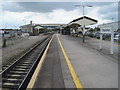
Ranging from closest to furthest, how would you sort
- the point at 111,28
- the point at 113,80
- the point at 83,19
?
the point at 113,80 < the point at 111,28 < the point at 83,19

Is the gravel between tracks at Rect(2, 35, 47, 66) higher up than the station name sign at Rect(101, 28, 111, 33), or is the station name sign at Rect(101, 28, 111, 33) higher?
the station name sign at Rect(101, 28, 111, 33)

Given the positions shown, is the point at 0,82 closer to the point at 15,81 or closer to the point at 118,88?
the point at 15,81

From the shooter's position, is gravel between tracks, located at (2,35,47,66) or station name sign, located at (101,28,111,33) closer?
gravel between tracks, located at (2,35,47,66)

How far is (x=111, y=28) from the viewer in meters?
13.1

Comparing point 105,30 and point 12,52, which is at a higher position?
point 105,30

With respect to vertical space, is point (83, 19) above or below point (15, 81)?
above

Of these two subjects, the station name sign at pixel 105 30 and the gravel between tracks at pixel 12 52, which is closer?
the gravel between tracks at pixel 12 52

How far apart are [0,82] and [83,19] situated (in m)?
27.3

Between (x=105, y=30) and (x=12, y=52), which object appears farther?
(x=12, y=52)

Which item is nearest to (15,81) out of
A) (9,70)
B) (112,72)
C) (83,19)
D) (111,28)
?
(9,70)

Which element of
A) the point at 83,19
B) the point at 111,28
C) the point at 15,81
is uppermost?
the point at 83,19

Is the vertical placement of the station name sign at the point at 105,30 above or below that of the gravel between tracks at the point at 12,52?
above

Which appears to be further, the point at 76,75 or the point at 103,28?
the point at 103,28

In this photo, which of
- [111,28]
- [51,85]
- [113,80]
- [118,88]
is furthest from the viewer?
[111,28]
